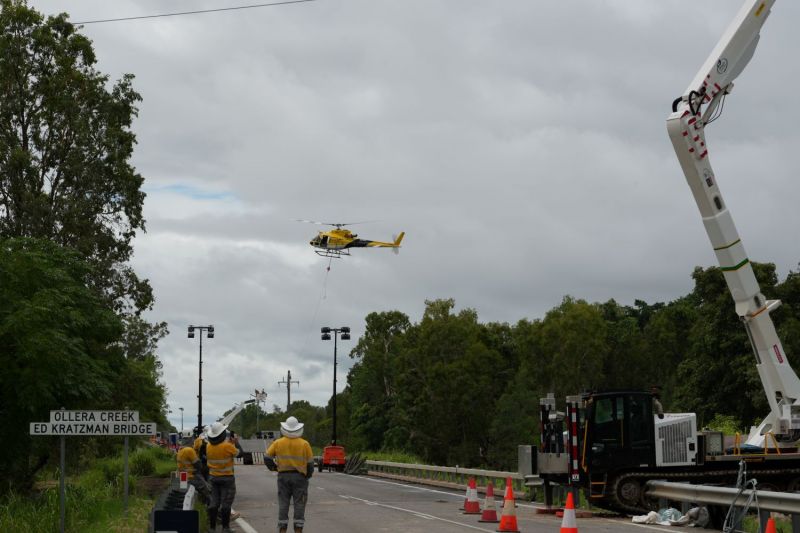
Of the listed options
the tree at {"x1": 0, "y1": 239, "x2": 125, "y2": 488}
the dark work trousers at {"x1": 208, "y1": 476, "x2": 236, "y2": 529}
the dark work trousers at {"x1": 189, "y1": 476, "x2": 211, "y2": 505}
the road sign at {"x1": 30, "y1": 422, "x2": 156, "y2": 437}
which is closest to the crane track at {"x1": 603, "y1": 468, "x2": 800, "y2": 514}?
the dark work trousers at {"x1": 189, "y1": 476, "x2": 211, "y2": 505}

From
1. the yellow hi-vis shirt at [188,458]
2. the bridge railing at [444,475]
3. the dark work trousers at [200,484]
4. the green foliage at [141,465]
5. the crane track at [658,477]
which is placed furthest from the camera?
the green foliage at [141,465]

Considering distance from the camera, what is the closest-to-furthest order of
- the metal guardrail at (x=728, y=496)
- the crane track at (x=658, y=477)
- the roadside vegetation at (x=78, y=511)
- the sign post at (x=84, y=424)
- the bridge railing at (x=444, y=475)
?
the metal guardrail at (x=728, y=496), the sign post at (x=84, y=424), the roadside vegetation at (x=78, y=511), the crane track at (x=658, y=477), the bridge railing at (x=444, y=475)

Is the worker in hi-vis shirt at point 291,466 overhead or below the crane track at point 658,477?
overhead

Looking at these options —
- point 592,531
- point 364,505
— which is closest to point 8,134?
point 364,505

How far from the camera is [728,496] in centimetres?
1966

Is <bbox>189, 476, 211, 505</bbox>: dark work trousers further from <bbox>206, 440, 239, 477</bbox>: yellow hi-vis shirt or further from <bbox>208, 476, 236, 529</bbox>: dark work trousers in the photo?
<bbox>206, 440, 239, 477</bbox>: yellow hi-vis shirt

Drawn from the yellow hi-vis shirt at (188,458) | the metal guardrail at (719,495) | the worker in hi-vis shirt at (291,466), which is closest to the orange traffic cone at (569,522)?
the worker in hi-vis shirt at (291,466)

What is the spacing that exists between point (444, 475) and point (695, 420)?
2143 cm

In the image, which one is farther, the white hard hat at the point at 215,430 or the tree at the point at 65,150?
the tree at the point at 65,150

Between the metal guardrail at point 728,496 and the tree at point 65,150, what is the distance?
27030 mm

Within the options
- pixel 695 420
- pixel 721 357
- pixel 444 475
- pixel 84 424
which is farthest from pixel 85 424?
pixel 721 357

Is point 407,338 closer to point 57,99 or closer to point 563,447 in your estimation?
point 57,99

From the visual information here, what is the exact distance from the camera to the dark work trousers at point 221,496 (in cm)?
1811

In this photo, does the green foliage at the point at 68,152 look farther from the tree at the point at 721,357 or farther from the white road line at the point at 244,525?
the tree at the point at 721,357
